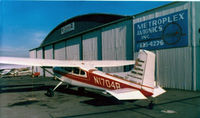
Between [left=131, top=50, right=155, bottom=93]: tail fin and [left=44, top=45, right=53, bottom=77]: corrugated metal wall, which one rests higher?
[left=44, top=45, right=53, bottom=77]: corrugated metal wall

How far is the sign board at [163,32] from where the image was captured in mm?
11764

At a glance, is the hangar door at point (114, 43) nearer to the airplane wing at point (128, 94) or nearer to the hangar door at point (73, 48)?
the hangar door at point (73, 48)

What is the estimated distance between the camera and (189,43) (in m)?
11.4

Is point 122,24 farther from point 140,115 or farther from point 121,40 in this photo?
point 140,115

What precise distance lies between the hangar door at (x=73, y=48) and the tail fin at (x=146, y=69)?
19152 millimetres

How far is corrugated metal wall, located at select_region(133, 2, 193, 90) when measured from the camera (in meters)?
11.4

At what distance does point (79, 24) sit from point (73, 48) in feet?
13.4

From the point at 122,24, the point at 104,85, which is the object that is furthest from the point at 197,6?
the point at 104,85

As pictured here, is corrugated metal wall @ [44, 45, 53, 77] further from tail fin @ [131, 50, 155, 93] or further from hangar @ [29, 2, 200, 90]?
Answer: tail fin @ [131, 50, 155, 93]

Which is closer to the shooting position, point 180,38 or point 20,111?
point 20,111

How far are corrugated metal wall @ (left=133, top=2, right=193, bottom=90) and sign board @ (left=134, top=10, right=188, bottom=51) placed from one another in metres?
0.33

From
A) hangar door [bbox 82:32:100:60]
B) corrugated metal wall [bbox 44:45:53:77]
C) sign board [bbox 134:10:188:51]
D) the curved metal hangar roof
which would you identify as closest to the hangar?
sign board [bbox 134:10:188:51]

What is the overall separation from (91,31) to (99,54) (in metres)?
3.73

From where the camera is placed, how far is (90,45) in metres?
22.3
